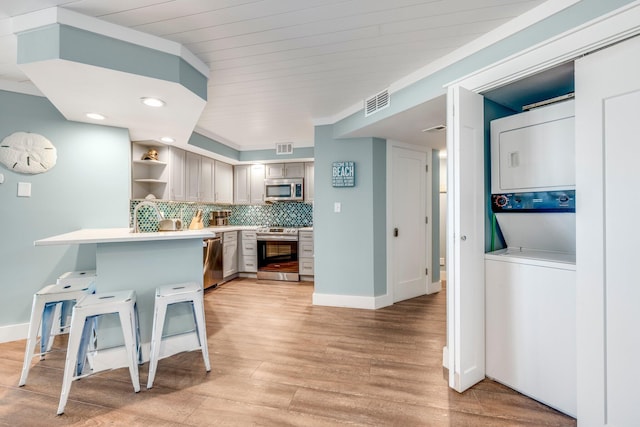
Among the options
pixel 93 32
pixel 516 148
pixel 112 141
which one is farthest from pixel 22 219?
pixel 516 148

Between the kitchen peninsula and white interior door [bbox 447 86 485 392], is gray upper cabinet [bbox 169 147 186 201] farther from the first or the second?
white interior door [bbox 447 86 485 392]

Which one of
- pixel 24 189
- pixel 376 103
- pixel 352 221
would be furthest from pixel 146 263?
pixel 376 103

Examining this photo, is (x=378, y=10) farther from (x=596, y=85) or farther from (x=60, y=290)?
(x=60, y=290)

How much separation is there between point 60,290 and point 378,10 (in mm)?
2866

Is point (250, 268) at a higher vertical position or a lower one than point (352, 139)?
lower

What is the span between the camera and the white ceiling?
156 cm

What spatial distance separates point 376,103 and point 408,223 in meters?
1.69

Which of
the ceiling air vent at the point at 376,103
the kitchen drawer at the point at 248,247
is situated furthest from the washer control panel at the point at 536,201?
the kitchen drawer at the point at 248,247

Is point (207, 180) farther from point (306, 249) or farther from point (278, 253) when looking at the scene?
point (306, 249)

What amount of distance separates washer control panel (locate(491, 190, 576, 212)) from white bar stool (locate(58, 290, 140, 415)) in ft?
8.54

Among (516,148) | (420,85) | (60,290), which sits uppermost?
(420,85)

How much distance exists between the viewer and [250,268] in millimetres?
4891

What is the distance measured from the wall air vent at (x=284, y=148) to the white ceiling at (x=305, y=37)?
1.86m

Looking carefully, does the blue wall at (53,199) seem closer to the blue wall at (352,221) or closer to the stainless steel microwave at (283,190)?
the blue wall at (352,221)
